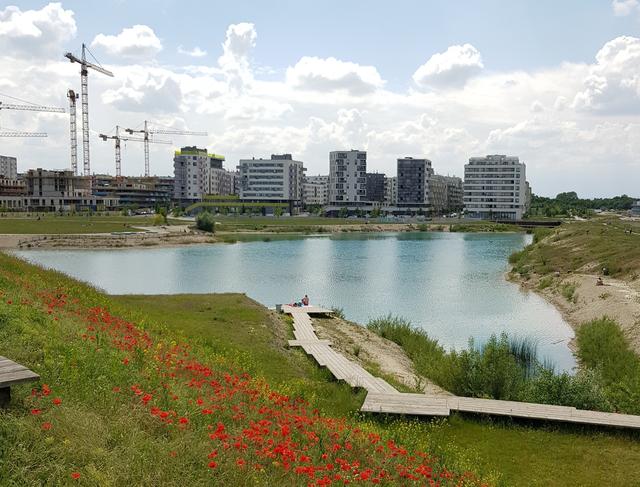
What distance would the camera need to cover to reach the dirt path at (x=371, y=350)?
68.5 feet

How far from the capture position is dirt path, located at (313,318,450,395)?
822 inches

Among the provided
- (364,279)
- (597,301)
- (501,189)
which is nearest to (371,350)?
(597,301)

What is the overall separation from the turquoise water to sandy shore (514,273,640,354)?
1445 mm

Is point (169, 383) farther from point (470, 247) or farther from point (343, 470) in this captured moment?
point (470, 247)

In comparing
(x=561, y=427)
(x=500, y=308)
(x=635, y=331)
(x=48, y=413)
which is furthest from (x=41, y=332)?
(x=500, y=308)

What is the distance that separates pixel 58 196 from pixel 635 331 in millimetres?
198036

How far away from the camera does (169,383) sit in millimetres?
11367

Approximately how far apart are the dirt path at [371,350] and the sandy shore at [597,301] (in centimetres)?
1333

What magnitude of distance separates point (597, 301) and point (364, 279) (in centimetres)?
2545

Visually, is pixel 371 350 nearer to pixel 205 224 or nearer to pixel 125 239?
pixel 125 239

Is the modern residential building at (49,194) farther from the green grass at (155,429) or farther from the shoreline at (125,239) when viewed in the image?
the green grass at (155,429)

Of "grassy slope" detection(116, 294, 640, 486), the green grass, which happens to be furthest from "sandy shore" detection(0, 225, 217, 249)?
"grassy slope" detection(116, 294, 640, 486)

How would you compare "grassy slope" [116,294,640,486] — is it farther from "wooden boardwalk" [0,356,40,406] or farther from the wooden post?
the wooden post

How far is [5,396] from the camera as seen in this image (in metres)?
8.62
